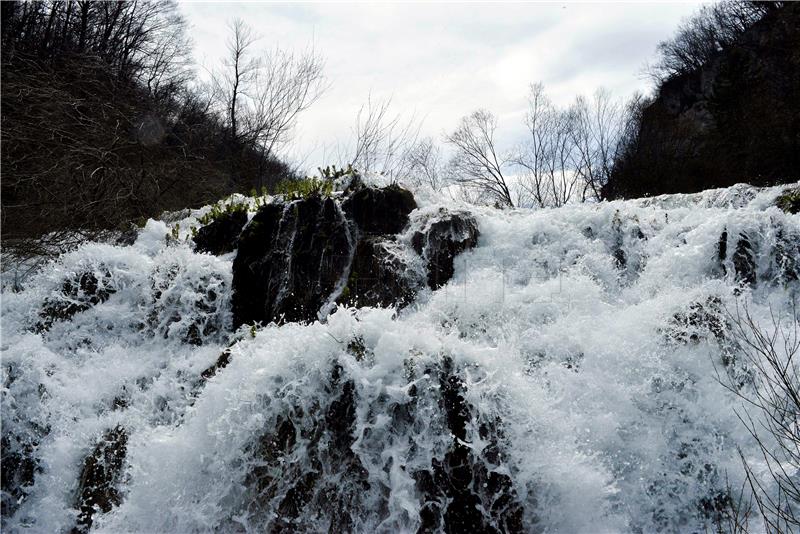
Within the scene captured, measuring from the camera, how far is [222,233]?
7090mm

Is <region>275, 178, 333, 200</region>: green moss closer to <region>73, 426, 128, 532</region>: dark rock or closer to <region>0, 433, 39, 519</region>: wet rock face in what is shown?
<region>73, 426, 128, 532</region>: dark rock

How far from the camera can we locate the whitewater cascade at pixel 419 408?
3.37 metres

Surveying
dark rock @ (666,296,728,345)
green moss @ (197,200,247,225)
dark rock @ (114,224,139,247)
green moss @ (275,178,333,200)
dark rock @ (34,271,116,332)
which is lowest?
dark rock @ (34,271,116,332)

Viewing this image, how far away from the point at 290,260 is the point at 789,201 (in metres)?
5.98

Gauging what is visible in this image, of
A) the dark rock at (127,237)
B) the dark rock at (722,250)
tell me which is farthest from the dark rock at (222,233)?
the dark rock at (722,250)

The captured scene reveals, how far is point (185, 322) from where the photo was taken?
5.80 meters

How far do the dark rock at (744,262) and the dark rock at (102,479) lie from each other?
6.18 meters

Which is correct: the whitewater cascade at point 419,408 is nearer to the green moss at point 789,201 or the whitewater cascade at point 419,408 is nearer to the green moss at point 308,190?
the green moss at point 789,201

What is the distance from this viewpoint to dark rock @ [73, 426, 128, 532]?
12.6 ft

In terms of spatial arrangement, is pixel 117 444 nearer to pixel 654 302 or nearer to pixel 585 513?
pixel 585 513

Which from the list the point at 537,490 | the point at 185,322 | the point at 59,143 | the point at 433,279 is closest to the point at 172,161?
the point at 59,143

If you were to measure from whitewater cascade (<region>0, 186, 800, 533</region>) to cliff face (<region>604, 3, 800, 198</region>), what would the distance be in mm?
11097

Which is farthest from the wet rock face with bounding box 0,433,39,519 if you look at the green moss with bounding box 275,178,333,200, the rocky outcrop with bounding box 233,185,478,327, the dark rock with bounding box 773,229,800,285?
the dark rock with bounding box 773,229,800,285

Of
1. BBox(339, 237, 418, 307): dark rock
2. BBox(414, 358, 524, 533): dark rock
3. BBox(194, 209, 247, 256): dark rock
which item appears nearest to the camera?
BBox(414, 358, 524, 533): dark rock
